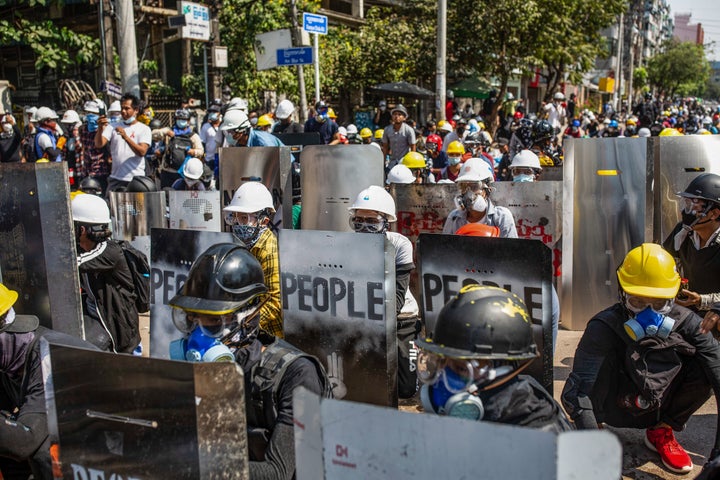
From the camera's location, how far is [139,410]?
7.06ft

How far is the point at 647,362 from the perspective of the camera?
376 cm

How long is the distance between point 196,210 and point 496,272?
4122 mm

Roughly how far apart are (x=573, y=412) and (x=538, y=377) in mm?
419

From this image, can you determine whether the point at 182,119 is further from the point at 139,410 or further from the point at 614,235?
the point at 139,410

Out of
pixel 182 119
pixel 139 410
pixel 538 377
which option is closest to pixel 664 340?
pixel 538 377

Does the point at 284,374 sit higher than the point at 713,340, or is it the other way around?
the point at 284,374

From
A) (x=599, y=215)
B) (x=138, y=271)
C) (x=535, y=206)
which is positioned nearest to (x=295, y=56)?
(x=535, y=206)

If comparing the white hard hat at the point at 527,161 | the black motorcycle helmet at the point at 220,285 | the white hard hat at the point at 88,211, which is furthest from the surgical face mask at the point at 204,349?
the white hard hat at the point at 527,161

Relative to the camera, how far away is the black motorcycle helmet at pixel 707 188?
4.49 meters

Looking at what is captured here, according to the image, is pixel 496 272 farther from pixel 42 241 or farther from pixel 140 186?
pixel 140 186

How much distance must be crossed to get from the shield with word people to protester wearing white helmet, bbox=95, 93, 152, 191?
193 cm

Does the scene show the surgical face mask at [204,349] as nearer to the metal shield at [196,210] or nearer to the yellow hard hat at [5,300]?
the yellow hard hat at [5,300]

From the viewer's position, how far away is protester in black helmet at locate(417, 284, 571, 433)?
2188 millimetres

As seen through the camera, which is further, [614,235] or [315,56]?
[315,56]
